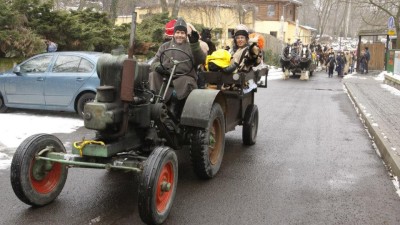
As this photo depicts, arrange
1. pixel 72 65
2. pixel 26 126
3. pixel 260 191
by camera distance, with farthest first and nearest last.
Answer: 1. pixel 72 65
2. pixel 26 126
3. pixel 260 191

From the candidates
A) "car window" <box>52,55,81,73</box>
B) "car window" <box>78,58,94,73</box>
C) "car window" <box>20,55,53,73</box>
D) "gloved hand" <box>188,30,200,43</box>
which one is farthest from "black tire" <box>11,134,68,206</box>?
"car window" <box>20,55,53,73</box>

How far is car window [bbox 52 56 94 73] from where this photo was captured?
34.0 ft

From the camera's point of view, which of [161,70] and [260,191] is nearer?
[260,191]

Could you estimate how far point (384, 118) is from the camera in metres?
10.8

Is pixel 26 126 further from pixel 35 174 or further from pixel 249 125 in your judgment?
pixel 35 174

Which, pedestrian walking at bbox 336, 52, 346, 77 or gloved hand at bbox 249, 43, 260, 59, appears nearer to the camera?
gloved hand at bbox 249, 43, 260, 59

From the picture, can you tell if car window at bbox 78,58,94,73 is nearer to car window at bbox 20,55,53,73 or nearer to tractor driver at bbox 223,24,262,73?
car window at bbox 20,55,53,73

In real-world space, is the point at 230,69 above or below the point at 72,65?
above

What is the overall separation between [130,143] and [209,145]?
125 cm

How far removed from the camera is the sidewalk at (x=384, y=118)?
7250 millimetres

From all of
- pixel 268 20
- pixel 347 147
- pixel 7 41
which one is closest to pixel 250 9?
pixel 268 20

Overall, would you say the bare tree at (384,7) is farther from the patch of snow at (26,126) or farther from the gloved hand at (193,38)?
the gloved hand at (193,38)

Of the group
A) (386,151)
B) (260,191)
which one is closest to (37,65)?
(260,191)

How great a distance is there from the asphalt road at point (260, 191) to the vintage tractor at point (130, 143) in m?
0.31
